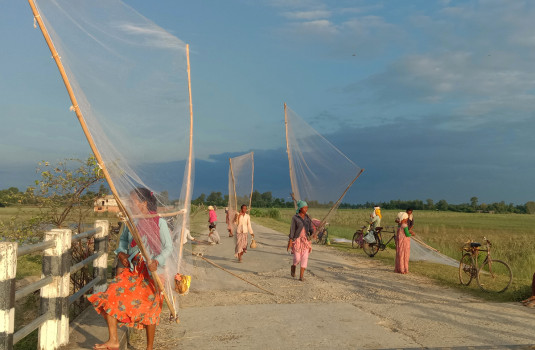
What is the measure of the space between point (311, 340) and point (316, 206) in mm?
5860

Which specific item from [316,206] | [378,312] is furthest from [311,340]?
[316,206]

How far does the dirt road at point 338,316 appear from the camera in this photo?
5.63 m

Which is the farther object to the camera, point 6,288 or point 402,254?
point 402,254

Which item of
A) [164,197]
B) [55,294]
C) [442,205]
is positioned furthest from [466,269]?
[442,205]

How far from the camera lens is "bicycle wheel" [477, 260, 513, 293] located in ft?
31.5

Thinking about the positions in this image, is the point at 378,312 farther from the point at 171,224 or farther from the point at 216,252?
the point at 216,252

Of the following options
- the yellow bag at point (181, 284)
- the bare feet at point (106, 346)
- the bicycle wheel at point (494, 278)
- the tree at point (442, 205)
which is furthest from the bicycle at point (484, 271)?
the tree at point (442, 205)

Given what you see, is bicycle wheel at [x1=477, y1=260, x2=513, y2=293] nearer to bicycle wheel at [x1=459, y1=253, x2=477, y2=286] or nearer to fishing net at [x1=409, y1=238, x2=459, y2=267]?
bicycle wheel at [x1=459, y1=253, x2=477, y2=286]

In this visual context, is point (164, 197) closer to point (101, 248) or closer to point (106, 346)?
point (106, 346)

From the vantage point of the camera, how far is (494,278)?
10.7 meters

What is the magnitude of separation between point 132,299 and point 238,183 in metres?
9.72

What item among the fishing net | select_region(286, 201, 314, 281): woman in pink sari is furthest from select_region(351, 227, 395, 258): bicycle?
select_region(286, 201, 314, 281): woman in pink sari

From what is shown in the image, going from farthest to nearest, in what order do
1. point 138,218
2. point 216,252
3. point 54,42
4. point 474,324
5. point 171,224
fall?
1. point 216,252
2. point 474,324
3. point 171,224
4. point 138,218
5. point 54,42

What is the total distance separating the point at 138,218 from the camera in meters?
4.33
